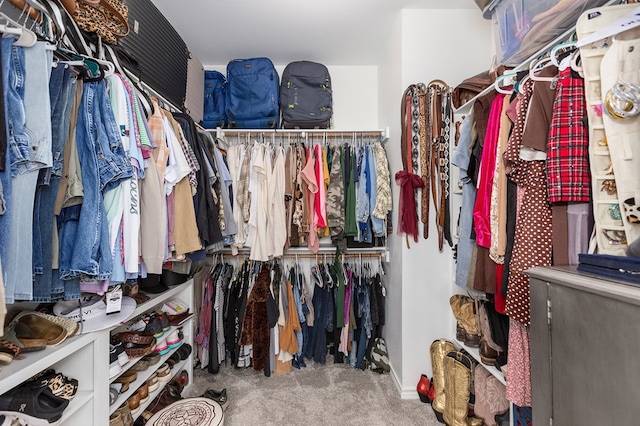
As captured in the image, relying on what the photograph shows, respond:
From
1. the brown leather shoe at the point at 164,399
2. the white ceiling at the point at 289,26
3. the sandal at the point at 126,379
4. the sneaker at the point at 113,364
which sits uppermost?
the white ceiling at the point at 289,26

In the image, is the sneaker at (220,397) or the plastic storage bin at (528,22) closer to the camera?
the plastic storage bin at (528,22)

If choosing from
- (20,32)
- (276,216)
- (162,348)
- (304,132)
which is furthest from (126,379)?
(304,132)

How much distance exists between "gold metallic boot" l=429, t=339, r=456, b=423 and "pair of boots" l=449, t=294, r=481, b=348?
0.11m

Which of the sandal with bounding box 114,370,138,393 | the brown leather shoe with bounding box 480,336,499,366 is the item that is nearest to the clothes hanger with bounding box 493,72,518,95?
the brown leather shoe with bounding box 480,336,499,366

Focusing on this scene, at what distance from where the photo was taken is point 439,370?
1752 mm

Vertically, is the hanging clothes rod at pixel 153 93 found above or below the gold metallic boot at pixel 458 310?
above

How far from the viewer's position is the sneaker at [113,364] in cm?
122

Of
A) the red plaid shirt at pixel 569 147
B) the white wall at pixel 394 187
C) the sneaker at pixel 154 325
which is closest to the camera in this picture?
the red plaid shirt at pixel 569 147

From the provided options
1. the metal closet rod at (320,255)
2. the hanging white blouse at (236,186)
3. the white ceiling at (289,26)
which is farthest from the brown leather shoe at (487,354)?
the white ceiling at (289,26)

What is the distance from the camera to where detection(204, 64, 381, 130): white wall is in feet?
8.75

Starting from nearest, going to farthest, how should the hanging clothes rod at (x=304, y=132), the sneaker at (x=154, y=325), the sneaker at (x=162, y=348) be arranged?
the sneaker at (x=154, y=325) → the sneaker at (x=162, y=348) → the hanging clothes rod at (x=304, y=132)

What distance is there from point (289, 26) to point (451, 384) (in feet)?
8.68

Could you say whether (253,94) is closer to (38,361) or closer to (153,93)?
(153,93)

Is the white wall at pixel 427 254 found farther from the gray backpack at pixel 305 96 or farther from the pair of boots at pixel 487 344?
the gray backpack at pixel 305 96
